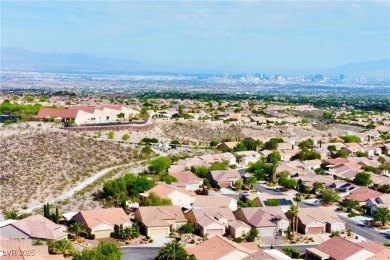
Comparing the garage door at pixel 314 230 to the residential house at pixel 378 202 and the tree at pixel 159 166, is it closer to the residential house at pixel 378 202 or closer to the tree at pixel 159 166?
the residential house at pixel 378 202

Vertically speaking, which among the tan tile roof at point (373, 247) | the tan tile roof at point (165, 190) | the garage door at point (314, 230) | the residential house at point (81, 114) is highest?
the residential house at point (81, 114)

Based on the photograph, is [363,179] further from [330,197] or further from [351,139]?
[351,139]

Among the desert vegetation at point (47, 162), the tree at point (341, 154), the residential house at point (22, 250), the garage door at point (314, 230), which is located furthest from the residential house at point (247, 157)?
the residential house at point (22, 250)

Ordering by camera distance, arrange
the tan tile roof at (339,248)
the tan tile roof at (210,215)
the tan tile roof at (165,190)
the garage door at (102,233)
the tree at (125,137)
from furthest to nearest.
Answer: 1. the tree at (125,137)
2. the tan tile roof at (165,190)
3. the tan tile roof at (210,215)
4. the garage door at (102,233)
5. the tan tile roof at (339,248)

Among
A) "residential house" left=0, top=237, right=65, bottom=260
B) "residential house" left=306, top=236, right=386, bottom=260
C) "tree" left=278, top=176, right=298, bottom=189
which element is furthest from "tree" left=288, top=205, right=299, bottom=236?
"residential house" left=0, top=237, right=65, bottom=260

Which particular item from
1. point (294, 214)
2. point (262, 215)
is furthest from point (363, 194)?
point (262, 215)

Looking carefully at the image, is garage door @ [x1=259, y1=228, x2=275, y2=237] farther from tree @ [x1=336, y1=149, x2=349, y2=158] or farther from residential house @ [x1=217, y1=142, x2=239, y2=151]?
residential house @ [x1=217, y1=142, x2=239, y2=151]
